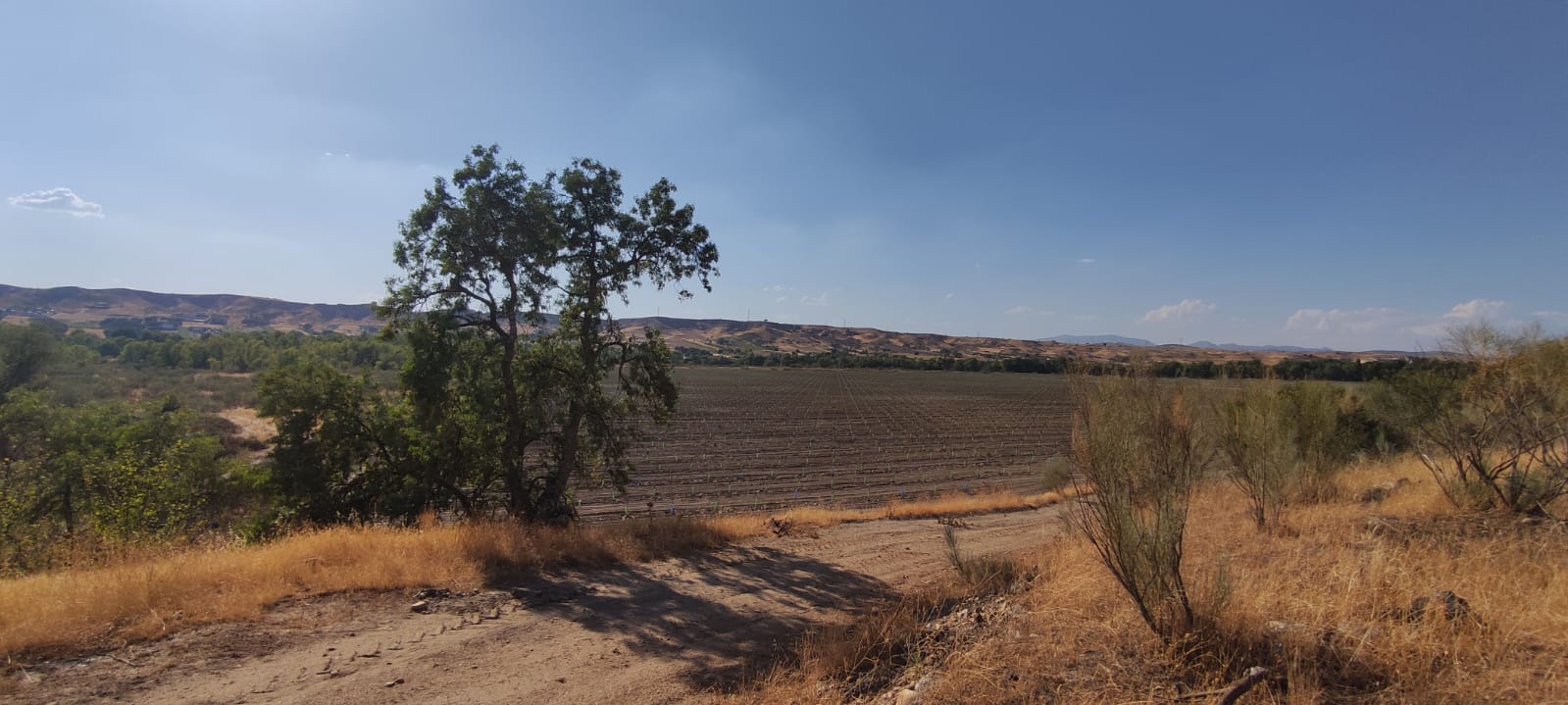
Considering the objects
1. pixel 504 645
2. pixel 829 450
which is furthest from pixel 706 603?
pixel 829 450

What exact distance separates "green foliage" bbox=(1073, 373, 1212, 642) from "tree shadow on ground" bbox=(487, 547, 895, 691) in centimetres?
349

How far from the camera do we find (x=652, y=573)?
908 cm

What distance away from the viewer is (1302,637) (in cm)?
421

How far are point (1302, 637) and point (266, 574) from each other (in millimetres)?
9984

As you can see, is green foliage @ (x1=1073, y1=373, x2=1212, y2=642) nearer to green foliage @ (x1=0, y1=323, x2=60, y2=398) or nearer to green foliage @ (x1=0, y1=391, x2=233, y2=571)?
green foliage @ (x1=0, y1=391, x2=233, y2=571)

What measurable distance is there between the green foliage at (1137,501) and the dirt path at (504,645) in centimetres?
355

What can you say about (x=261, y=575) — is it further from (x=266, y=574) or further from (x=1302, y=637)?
(x=1302, y=637)

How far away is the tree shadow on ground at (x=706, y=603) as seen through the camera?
245 inches

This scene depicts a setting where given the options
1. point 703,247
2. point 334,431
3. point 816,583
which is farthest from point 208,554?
point 703,247

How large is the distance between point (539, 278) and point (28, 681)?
921cm

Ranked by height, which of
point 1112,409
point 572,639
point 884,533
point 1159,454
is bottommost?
point 884,533

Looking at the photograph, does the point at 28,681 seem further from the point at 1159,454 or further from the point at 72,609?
the point at 1159,454

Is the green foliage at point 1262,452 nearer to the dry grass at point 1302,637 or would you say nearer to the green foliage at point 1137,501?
the dry grass at point 1302,637

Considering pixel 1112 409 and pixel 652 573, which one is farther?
pixel 652 573
